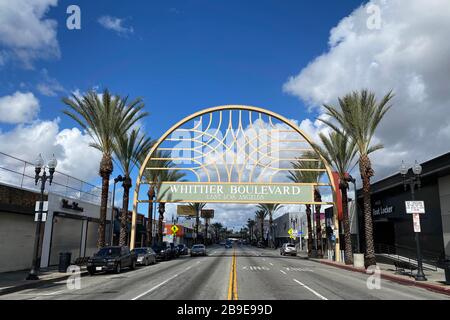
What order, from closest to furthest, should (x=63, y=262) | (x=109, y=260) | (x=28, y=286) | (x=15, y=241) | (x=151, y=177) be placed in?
(x=28, y=286) → (x=63, y=262) → (x=109, y=260) → (x=15, y=241) → (x=151, y=177)

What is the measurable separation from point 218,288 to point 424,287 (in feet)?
31.3

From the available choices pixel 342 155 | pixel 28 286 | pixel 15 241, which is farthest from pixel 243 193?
pixel 28 286

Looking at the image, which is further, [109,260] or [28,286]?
[109,260]

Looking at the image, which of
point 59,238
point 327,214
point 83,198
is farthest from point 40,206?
point 327,214

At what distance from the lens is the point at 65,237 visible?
96.3ft

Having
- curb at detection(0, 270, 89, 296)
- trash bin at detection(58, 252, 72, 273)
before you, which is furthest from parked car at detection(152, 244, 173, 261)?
curb at detection(0, 270, 89, 296)

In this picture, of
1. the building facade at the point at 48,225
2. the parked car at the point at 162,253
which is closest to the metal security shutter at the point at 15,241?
the building facade at the point at 48,225

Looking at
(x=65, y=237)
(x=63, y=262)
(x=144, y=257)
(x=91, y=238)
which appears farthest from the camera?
(x=91, y=238)

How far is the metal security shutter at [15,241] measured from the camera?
854 inches

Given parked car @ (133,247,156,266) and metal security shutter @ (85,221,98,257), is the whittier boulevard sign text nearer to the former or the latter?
parked car @ (133,247,156,266)

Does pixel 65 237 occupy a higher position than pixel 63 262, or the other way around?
pixel 65 237

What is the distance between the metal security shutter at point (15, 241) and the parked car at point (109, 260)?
484 cm

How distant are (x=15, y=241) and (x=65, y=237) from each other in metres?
6.65

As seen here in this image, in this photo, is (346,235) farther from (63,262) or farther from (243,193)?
(63,262)
